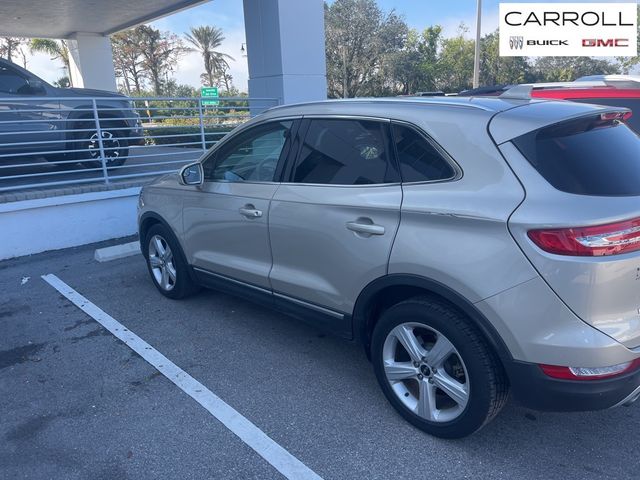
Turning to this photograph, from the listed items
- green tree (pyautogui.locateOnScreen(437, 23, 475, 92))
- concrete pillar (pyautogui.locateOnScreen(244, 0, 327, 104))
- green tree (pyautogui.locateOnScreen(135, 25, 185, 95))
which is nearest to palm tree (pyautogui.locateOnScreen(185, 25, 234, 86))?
green tree (pyautogui.locateOnScreen(135, 25, 185, 95))

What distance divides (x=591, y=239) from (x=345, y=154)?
4.82 feet

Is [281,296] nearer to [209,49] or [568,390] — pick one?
[568,390]

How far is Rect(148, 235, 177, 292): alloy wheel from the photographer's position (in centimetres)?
464

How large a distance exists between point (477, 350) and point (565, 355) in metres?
0.38

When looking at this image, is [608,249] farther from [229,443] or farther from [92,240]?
[92,240]

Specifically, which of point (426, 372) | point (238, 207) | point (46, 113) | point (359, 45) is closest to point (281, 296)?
point (238, 207)

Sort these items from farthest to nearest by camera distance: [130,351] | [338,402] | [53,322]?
[53,322], [130,351], [338,402]

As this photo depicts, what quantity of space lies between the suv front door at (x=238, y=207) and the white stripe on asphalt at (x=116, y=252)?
233cm

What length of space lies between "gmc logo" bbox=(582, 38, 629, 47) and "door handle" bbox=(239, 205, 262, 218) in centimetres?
2525

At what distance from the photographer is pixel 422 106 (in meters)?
2.77

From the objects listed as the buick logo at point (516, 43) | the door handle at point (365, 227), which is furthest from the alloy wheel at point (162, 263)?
the buick logo at point (516, 43)

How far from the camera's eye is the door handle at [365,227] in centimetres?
271

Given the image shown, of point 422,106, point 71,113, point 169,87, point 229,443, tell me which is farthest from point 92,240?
point 169,87

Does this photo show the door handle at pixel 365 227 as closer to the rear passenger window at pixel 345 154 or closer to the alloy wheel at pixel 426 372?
the rear passenger window at pixel 345 154
